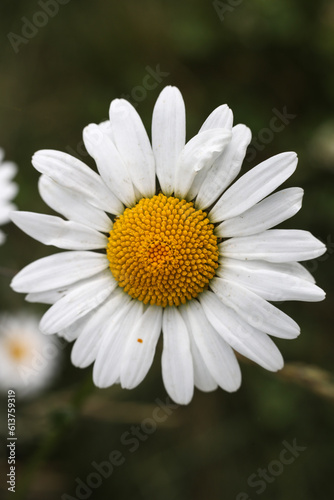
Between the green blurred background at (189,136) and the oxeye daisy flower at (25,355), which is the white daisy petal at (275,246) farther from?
the oxeye daisy flower at (25,355)

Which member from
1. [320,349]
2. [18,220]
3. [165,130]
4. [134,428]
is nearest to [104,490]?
[134,428]

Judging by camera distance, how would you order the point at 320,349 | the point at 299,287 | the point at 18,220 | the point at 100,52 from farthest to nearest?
the point at 100,52
the point at 320,349
the point at 18,220
the point at 299,287

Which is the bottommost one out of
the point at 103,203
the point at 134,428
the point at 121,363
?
the point at 134,428

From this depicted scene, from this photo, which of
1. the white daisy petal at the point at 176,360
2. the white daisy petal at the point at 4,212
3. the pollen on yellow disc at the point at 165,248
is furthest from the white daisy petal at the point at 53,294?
the white daisy petal at the point at 4,212

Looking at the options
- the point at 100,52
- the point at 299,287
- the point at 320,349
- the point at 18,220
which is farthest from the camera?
the point at 100,52

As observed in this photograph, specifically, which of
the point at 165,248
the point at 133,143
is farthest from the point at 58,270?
the point at 133,143

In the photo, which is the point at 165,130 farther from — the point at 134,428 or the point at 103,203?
the point at 134,428

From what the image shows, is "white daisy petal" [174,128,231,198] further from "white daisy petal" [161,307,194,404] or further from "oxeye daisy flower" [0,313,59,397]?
"oxeye daisy flower" [0,313,59,397]

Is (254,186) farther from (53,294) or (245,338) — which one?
(53,294)
